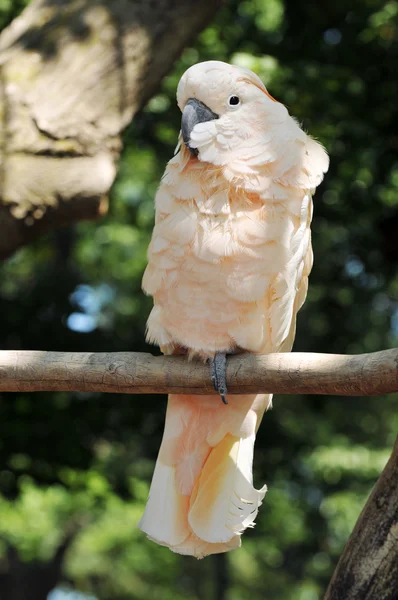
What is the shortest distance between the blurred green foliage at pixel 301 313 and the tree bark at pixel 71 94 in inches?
21.3

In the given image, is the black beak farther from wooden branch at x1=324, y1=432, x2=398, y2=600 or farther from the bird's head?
wooden branch at x1=324, y1=432, x2=398, y2=600

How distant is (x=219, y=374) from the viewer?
5.82 feet

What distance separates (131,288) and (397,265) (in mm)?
2411

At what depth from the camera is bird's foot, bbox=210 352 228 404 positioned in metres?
1.76

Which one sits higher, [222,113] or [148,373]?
[222,113]

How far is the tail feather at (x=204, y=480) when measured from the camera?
1.91 meters

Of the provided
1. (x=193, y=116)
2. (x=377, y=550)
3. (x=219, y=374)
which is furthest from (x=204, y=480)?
(x=193, y=116)

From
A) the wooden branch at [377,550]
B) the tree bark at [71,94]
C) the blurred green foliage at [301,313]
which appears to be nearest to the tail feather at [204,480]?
the wooden branch at [377,550]

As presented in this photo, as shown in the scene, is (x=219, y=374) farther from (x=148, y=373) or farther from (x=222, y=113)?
(x=222, y=113)

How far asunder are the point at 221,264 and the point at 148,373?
0.38 metres

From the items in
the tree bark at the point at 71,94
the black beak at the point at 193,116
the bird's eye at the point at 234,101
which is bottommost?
the tree bark at the point at 71,94

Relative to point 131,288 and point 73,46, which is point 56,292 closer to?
point 131,288

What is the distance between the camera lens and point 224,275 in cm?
192

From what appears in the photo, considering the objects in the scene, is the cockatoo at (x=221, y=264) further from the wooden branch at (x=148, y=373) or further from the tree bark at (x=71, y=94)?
the tree bark at (x=71, y=94)
